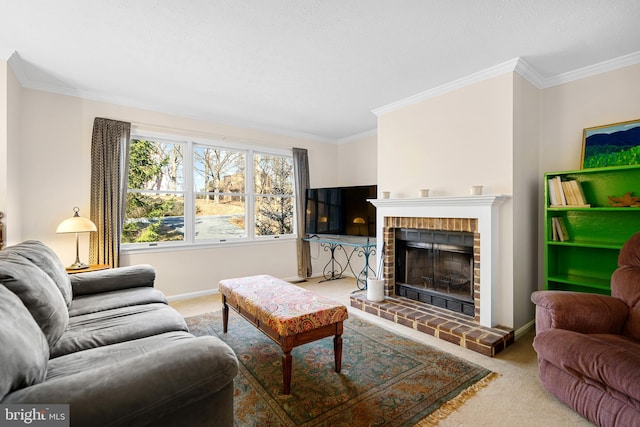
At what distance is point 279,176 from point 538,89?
3510mm

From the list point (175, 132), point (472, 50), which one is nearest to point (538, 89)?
point (472, 50)

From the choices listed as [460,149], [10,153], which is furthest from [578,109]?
[10,153]

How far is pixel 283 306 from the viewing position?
2.12 m

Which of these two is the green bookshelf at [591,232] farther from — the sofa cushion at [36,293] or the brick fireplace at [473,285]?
the sofa cushion at [36,293]

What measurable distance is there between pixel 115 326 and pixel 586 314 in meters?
2.88

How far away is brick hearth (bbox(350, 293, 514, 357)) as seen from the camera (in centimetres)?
245

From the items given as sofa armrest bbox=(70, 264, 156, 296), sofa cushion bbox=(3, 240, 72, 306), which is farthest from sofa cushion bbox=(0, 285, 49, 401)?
sofa armrest bbox=(70, 264, 156, 296)

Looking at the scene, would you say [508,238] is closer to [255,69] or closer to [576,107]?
[576,107]

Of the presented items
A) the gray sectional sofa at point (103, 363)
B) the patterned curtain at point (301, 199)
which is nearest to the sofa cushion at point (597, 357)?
the gray sectional sofa at point (103, 363)

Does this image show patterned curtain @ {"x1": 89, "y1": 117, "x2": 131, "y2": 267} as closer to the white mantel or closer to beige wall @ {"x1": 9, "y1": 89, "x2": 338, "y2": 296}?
beige wall @ {"x1": 9, "y1": 89, "x2": 338, "y2": 296}

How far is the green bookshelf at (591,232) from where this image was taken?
8.41 feet

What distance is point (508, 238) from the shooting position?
2.71 metres

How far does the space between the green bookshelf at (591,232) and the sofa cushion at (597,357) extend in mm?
1064

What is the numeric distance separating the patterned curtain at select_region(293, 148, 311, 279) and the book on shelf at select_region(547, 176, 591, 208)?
129 inches
